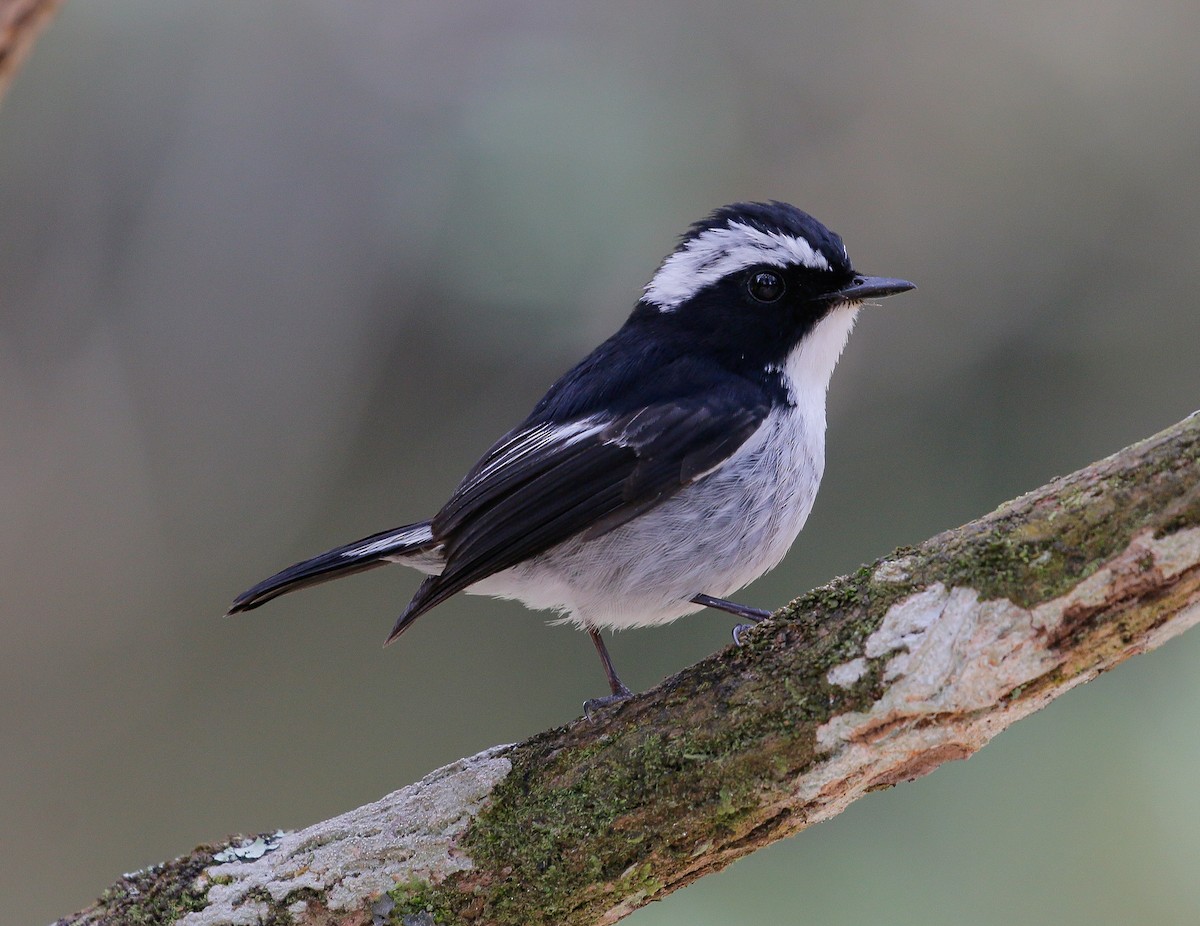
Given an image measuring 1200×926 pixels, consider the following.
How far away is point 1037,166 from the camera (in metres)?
5.13

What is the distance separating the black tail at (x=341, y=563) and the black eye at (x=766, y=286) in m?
1.17

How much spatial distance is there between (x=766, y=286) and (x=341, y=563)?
146 cm

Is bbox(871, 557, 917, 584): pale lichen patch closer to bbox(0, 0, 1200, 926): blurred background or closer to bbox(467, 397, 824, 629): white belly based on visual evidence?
bbox(467, 397, 824, 629): white belly

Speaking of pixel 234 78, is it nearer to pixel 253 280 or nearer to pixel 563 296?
pixel 253 280

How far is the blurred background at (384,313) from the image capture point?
16.3ft

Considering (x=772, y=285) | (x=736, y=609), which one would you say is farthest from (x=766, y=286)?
(x=736, y=609)

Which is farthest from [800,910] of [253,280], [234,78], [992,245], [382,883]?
[234,78]

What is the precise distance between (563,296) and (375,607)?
1.91 meters

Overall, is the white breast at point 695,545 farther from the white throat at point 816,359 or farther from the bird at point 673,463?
the white throat at point 816,359

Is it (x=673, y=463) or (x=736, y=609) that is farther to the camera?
(x=673, y=463)

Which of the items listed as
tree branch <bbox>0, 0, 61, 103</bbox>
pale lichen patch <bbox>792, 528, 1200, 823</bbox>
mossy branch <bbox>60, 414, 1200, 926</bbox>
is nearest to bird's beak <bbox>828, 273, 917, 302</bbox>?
mossy branch <bbox>60, 414, 1200, 926</bbox>

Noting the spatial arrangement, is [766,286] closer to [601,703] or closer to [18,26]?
[601,703]

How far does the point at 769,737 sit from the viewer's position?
7.30 feet

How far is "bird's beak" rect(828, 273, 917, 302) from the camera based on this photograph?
3213 mm
